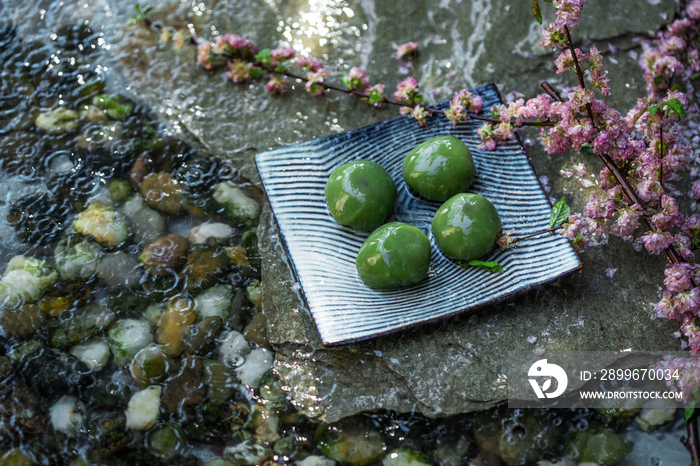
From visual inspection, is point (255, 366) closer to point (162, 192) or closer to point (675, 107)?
point (162, 192)

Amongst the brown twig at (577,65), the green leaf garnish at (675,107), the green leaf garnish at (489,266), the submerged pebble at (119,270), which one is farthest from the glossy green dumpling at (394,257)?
the submerged pebble at (119,270)

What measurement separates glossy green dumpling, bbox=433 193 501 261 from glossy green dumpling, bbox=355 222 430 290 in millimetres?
95

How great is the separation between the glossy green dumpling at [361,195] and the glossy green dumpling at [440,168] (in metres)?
0.12

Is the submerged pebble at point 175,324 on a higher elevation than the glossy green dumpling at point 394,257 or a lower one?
lower

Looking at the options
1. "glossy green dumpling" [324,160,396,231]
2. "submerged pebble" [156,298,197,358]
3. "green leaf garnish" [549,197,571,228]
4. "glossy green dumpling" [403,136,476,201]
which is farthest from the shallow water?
"green leaf garnish" [549,197,571,228]

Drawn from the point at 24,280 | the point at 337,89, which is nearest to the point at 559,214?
the point at 337,89

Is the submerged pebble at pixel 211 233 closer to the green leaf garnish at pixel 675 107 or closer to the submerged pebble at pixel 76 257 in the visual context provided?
the submerged pebble at pixel 76 257

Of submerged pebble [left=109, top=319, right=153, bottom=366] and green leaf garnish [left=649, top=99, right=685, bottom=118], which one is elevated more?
green leaf garnish [left=649, top=99, right=685, bottom=118]

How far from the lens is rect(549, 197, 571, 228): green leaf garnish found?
2137 mm

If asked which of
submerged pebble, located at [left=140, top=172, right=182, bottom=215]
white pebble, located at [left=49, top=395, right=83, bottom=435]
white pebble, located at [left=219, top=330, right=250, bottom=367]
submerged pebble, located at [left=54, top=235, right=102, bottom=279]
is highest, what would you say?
submerged pebble, located at [left=140, top=172, right=182, bottom=215]

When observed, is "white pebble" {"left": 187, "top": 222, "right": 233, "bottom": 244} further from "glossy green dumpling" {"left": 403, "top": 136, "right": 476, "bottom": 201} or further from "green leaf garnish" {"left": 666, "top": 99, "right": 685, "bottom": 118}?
"green leaf garnish" {"left": 666, "top": 99, "right": 685, "bottom": 118}

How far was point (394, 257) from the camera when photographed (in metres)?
2.03

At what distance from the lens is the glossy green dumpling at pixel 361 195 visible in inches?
86.2

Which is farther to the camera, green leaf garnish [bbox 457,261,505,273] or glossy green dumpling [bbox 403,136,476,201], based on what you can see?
glossy green dumpling [bbox 403,136,476,201]
